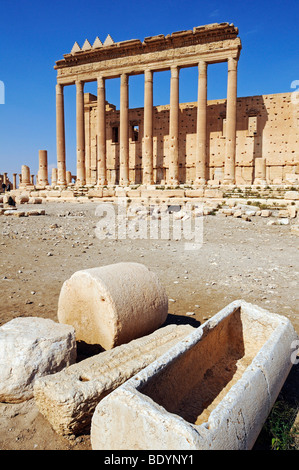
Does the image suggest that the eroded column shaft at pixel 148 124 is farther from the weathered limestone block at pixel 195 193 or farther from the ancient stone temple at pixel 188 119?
the weathered limestone block at pixel 195 193

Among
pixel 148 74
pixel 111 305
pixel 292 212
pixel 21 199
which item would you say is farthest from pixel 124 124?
pixel 111 305

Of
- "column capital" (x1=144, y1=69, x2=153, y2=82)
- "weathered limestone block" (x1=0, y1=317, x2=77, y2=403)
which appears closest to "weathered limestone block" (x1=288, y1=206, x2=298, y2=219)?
"weathered limestone block" (x1=0, y1=317, x2=77, y2=403)

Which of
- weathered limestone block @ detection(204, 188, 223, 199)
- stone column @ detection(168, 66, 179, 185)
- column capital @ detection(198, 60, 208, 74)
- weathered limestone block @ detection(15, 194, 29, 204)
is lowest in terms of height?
weathered limestone block @ detection(15, 194, 29, 204)

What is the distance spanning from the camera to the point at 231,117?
845 inches

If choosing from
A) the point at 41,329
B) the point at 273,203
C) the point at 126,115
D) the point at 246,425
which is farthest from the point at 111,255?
the point at 126,115

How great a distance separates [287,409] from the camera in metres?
2.75

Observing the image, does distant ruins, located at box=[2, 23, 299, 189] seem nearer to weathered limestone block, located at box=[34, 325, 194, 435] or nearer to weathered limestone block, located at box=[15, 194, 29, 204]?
weathered limestone block, located at box=[15, 194, 29, 204]

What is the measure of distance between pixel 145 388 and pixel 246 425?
677 mm

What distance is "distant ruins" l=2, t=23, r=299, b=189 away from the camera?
71.1 feet

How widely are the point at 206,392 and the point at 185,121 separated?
86.7 ft

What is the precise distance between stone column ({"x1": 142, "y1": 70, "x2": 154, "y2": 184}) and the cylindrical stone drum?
67.2 feet

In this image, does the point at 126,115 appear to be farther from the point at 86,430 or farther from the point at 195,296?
the point at 86,430

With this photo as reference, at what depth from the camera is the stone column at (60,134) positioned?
2648 centimetres
